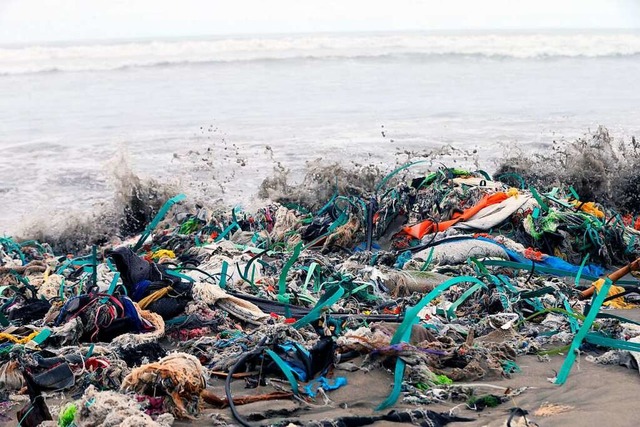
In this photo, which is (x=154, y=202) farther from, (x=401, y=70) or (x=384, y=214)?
(x=401, y=70)

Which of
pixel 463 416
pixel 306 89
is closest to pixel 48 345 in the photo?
pixel 463 416

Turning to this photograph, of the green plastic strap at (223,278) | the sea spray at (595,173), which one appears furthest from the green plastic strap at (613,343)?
the sea spray at (595,173)

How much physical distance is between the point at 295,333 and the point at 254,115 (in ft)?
38.8

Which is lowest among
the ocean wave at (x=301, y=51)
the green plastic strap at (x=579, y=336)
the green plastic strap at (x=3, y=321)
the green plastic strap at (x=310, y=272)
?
the green plastic strap at (x=310, y=272)

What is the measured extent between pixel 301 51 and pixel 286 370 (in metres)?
27.8

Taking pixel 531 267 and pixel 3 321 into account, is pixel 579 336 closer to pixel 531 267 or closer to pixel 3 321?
pixel 531 267

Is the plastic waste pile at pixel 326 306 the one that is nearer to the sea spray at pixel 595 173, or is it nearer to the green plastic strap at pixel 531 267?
the green plastic strap at pixel 531 267

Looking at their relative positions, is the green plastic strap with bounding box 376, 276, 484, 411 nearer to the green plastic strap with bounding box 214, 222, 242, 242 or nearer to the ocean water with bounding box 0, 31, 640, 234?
the green plastic strap with bounding box 214, 222, 242, 242

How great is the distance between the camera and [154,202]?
7539 mm

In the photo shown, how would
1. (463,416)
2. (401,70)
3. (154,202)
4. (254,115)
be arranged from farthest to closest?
(401,70) < (254,115) < (154,202) < (463,416)

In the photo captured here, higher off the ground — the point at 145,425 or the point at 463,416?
the point at 145,425

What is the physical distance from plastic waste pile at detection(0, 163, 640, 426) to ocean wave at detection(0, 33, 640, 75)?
849 inches

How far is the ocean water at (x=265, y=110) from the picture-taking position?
9.95 meters

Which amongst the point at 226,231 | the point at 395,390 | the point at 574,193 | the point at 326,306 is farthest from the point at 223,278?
the point at 574,193
